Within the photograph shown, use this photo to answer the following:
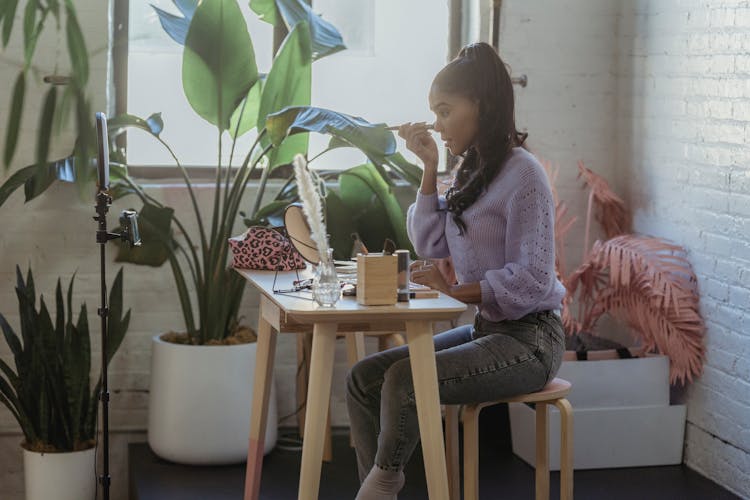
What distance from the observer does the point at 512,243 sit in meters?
2.67

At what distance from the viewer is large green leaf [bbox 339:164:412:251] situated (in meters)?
3.79

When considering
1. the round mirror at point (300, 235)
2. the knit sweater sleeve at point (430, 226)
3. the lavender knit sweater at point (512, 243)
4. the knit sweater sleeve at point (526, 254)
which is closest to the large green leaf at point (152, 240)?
the round mirror at point (300, 235)

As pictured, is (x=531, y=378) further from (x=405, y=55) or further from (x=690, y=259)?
(x=405, y=55)

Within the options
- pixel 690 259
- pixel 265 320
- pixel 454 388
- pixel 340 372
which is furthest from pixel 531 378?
pixel 340 372

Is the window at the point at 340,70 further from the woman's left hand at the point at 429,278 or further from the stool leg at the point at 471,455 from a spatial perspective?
the stool leg at the point at 471,455

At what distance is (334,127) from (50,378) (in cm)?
125

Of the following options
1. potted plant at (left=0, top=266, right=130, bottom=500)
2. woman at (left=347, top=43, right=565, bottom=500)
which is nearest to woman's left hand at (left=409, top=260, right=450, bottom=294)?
woman at (left=347, top=43, right=565, bottom=500)

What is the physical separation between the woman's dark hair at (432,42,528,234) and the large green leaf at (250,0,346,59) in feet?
3.56

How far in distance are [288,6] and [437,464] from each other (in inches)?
74.9

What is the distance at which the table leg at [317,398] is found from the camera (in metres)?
2.43

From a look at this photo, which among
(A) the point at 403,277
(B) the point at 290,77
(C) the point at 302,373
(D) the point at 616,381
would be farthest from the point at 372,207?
→ (A) the point at 403,277

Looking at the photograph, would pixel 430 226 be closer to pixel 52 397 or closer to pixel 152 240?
pixel 152 240

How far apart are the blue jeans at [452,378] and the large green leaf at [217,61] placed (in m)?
1.33

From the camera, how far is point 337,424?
14.1ft
